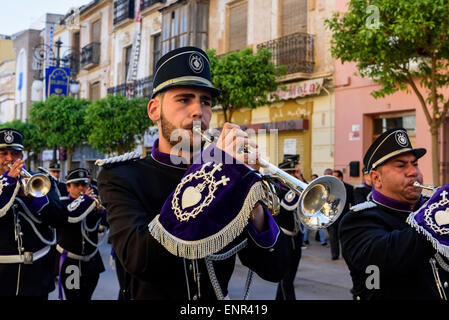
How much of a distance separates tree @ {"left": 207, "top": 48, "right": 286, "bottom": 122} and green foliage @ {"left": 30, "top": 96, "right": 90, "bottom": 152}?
11.7 m

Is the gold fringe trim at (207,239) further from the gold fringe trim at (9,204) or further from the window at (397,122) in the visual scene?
the window at (397,122)

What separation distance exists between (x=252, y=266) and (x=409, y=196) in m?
1.56

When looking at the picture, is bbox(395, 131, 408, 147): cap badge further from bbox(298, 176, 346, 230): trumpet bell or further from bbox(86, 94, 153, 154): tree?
bbox(86, 94, 153, 154): tree

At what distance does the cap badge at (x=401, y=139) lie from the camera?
12.2 ft

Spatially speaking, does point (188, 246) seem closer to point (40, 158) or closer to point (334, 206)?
point (334, 206)

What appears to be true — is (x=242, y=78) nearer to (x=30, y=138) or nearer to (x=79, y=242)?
(x=79, y=242)

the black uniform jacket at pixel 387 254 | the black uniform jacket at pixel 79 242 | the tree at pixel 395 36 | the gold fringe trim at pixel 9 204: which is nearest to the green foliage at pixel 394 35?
the tree at pixel 395 36

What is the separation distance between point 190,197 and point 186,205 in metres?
0.03

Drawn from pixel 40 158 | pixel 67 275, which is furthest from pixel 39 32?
pixel 67 275

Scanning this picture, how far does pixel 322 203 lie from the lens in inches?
108

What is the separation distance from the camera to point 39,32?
1543 inches

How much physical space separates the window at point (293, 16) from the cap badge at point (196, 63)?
594 inches

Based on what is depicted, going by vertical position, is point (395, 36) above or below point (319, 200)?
above

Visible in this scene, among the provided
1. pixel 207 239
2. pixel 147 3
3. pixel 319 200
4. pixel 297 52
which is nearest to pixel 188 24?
pixel 147 3
